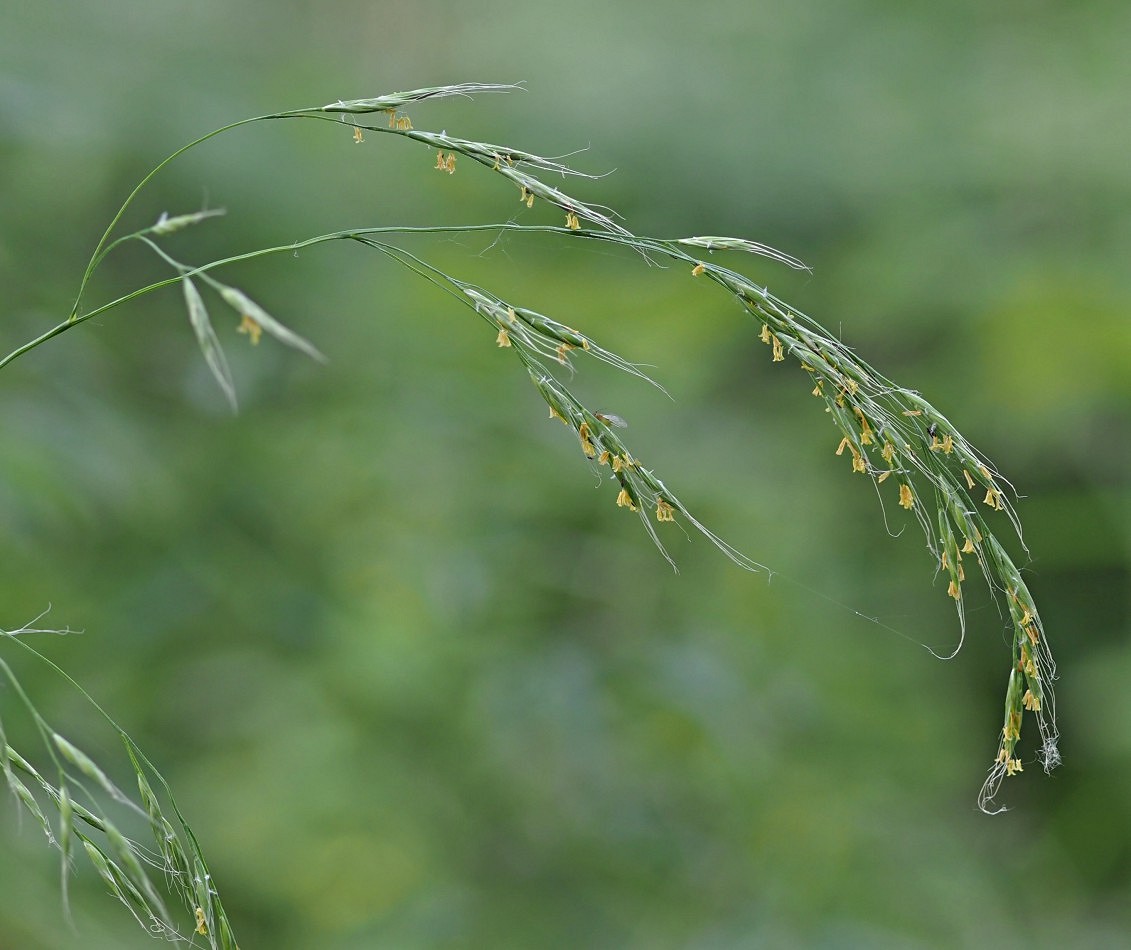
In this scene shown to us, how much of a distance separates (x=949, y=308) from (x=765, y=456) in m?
1.06

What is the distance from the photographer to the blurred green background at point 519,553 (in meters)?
2.74

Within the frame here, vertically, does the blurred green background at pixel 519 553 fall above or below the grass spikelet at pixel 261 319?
below

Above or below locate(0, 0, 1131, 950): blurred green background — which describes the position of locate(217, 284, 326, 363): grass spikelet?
above

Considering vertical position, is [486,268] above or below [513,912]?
above

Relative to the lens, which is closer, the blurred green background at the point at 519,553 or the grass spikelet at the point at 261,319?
the grass spikelet at the point at 261,319

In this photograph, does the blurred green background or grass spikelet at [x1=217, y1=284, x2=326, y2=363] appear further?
the blurred green background

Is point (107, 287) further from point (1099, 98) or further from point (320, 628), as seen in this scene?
point (1099, 98)

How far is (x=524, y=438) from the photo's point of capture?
3146 millimetres

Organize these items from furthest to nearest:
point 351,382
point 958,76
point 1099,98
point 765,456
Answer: point 958,76
point 1099,98
point 765,456
point 351,382

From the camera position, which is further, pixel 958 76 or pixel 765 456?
pixel 958 76

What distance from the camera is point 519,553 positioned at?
3.01m

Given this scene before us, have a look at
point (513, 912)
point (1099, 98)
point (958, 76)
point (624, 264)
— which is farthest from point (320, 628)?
point (958, 76)

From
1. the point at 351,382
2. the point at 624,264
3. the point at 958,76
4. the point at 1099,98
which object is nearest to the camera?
the point at 351,382

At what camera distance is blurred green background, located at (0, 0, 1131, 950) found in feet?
8.98
